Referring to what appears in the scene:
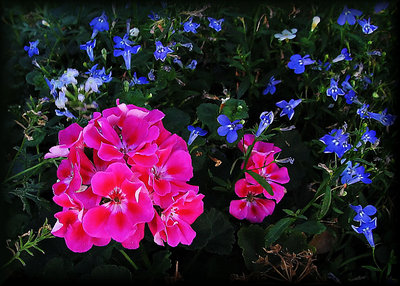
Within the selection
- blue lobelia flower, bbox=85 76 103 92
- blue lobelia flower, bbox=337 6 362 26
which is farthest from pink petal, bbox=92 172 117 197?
blue lobelia flower, bbox=337 6 362 26

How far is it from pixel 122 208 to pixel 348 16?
1140mm

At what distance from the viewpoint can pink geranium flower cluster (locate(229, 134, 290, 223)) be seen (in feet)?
4.55

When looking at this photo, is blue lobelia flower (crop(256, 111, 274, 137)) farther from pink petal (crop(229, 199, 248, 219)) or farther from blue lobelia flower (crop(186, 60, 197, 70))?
blue lobelia flower (crop(186, 60, 197, 70))

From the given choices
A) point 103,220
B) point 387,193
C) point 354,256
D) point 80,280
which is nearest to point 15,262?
point 80,280

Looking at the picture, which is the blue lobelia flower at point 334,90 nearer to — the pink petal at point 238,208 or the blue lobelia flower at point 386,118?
the blue lobelia flower at point 386,118

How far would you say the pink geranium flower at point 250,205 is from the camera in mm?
1404

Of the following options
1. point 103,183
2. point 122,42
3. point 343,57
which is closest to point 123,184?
point 103,183

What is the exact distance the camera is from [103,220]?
42.1 inches

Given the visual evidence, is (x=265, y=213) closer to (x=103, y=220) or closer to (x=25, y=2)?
(x=103, y=220)

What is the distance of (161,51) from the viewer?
1.46m

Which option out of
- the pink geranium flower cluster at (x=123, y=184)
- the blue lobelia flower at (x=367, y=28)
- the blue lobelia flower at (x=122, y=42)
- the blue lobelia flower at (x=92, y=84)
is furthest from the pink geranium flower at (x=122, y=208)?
the blue lobelia flower at (x=367, y=28)

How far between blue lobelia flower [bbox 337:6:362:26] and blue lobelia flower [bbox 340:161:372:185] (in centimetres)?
60

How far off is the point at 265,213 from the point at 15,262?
81 cm

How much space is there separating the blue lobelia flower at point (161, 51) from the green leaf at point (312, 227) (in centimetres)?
68
